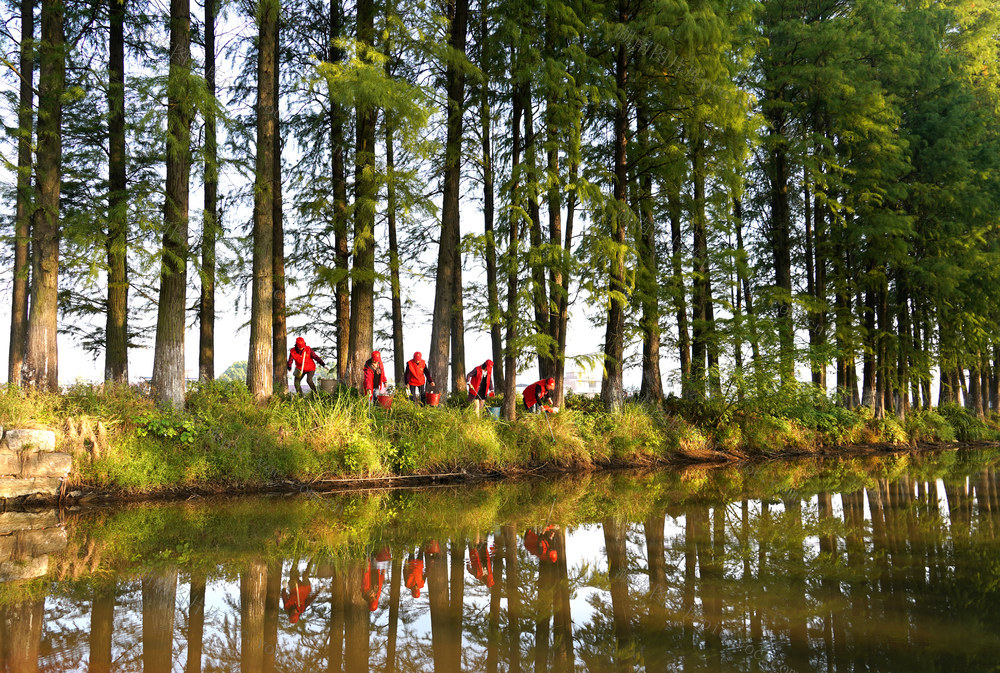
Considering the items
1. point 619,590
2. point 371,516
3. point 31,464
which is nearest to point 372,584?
point 619,590

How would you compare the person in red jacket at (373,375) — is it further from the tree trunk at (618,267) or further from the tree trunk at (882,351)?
the tree trunk at (882,351)

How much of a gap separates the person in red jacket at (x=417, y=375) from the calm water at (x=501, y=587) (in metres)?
4.64

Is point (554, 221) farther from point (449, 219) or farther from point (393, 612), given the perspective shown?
point (393, 612)

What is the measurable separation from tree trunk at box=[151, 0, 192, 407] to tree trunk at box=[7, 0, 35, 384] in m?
3.07

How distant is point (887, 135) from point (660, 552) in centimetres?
2115

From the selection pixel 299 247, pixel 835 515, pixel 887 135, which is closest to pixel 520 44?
pixel 299 247

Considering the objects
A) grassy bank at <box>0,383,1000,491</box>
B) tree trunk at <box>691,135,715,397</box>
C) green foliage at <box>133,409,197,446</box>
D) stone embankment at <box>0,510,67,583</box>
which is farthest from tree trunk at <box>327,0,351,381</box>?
tree trunk at <box>691,135,715,397</box>

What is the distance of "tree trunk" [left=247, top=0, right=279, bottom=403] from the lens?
1295 cm

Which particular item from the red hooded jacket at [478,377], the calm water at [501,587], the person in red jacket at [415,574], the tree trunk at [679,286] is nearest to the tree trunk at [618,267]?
the tree trunk at [679,286]

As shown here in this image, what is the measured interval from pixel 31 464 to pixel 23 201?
8979 mm

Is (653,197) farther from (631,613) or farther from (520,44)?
(631,613)

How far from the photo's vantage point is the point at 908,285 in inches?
959

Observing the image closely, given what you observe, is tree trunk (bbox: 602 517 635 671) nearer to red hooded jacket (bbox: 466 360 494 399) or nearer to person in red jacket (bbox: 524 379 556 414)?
red hooded jacket (bbox: 466 360 494 399)

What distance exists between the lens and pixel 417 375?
46.5 ft
